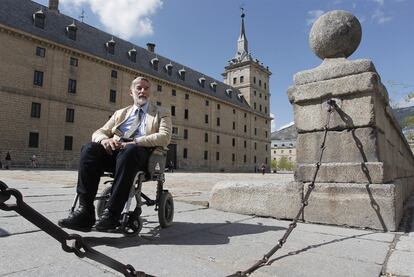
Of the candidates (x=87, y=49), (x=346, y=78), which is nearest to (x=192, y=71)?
(x=87, y=49)

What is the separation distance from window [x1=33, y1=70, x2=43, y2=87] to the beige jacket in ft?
95.1

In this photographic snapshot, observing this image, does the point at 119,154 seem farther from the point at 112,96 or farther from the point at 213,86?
the point at 213,86

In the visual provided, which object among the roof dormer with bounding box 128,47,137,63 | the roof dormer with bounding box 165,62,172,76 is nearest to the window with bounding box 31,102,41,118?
the roof dormer with bounding box 128,47,137,63

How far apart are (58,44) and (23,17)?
3731 mm

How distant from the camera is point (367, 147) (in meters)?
3.33

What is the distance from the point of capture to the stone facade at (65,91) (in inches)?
1035

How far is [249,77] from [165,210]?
190ft

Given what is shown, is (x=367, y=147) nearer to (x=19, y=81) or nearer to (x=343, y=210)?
(x=343, y=210)

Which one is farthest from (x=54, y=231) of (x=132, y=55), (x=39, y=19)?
(x=132, y=55)

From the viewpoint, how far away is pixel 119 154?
8.41ft

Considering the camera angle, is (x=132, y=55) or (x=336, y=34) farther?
(x=132, y=55)

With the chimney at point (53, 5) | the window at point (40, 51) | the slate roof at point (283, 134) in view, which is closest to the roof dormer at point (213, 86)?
the chimney at point (53, 5)

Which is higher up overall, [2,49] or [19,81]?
[2,49]

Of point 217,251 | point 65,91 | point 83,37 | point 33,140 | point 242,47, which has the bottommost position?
point 217,251
